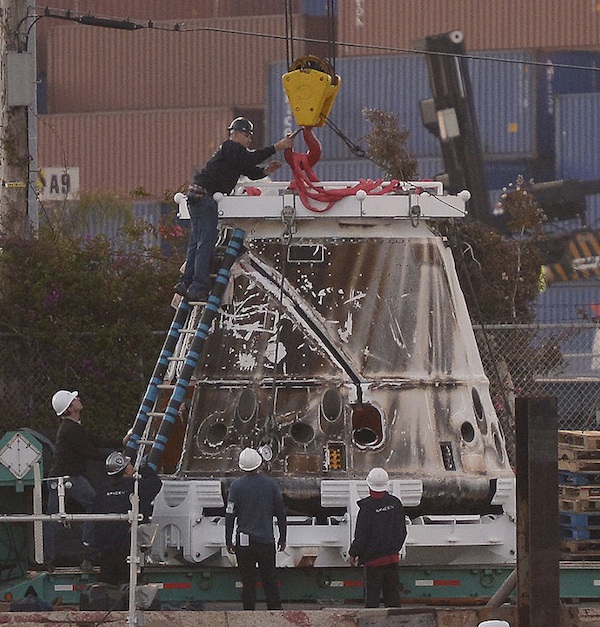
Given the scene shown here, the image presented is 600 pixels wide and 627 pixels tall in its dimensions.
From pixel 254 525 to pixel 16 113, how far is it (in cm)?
796

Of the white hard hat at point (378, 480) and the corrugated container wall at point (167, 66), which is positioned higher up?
the corrugated container wall at point (167, 66)

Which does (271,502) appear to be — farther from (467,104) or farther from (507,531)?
(467,104)

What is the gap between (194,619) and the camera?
1274 centimetres

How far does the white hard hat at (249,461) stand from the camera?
14.6 m

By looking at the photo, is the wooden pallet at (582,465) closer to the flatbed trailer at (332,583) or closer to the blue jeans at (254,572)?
the flatbed trailer at (332,583)

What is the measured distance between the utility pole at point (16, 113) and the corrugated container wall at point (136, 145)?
147 feet

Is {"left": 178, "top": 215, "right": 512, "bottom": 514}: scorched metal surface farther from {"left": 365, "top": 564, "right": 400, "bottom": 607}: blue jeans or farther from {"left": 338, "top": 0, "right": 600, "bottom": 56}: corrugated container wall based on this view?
{"left": 338, "top": 0, "right": 600, "bottom": 56}: corrugated container wall

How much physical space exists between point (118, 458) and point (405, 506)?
8.37ft

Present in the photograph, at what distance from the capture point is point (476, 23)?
61.7 m

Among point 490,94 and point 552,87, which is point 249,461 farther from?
point 552,87

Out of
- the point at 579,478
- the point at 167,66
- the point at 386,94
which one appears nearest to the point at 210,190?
the point at 579,478

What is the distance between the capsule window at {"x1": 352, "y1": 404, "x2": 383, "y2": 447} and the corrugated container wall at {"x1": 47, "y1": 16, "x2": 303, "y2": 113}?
5347 centimetres

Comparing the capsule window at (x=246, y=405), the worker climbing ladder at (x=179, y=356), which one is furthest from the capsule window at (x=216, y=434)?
the worker climbing ladder at (x=179, y=356)

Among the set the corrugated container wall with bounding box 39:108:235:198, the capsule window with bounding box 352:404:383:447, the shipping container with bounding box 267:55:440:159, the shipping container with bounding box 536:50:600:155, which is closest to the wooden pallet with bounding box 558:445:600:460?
the capsule window with bounding box 352:404:383:447
